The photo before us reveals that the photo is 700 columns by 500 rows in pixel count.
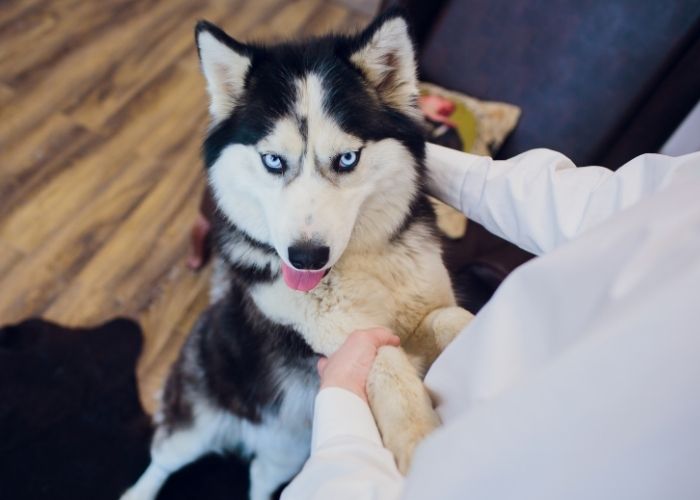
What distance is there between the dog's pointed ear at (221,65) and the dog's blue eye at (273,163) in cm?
20

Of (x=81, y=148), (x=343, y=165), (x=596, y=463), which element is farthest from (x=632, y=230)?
(x=81, y=148)

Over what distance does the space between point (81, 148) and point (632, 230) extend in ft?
9.48

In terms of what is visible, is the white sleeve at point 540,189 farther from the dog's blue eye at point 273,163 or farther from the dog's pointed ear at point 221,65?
the dog's pointed ear at point 221,65

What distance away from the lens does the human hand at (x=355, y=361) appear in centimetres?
105

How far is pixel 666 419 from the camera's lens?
511mm

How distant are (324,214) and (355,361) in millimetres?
345

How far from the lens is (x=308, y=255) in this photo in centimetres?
108

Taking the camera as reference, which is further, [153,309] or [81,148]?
[81,148]

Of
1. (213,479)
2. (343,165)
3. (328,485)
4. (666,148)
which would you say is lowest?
(213,479)

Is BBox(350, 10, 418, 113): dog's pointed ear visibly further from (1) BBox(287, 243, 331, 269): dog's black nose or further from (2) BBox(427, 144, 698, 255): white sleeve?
(1) BBox(287, 243, 331, 269): dog's black nose

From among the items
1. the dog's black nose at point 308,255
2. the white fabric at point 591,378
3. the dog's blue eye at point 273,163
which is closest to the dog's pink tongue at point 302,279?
the dog's black nose at point 308,255

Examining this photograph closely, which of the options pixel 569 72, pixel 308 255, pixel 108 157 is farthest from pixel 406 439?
pixel 108 157

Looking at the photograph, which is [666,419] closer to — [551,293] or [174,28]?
[551,293]

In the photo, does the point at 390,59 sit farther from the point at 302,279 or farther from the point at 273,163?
the point at 302,279
